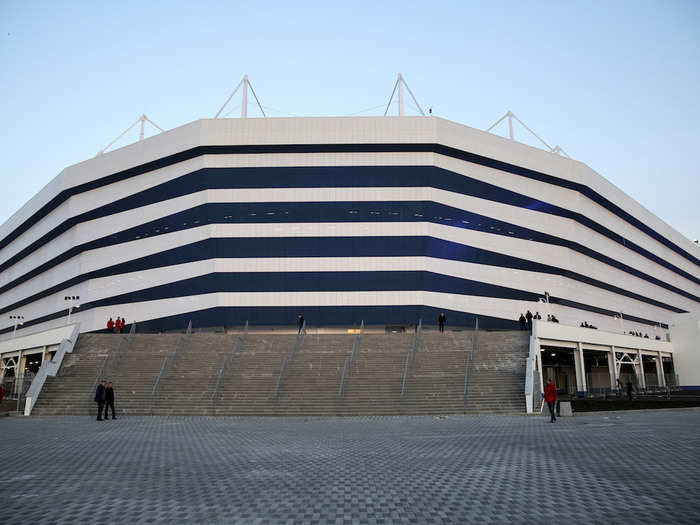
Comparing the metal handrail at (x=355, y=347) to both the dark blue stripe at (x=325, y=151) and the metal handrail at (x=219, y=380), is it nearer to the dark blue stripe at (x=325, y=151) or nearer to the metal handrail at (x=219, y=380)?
the metal handrail at (x=219, y=380)

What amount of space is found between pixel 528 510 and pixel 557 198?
2006 inches

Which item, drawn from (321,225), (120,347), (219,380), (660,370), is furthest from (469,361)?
(660,370)

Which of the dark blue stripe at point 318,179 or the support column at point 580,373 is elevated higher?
the dark blue stripe at point 318,179

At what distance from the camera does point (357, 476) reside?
902 centimetres

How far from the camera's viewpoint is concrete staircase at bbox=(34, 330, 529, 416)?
24047mm

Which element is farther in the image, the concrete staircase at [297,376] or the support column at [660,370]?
the support column at [660,370]

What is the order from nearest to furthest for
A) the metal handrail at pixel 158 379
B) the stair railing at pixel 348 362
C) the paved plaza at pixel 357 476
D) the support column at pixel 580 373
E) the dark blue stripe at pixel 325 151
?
1. the paved plaza at pixel 357 476
2. the stair railing at pixel 348 362
3. the metal handrail at pixel 158 379
4. the support column at pixel 580 373
5. the dark blue stripe at pixel 325 151

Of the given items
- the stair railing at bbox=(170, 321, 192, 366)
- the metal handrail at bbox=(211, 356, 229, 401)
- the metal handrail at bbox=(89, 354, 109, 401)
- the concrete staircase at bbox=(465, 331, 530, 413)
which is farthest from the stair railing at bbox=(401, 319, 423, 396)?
the metal handrail at bbox=(89, 354, 109, 401)

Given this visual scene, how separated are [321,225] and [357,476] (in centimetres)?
3784

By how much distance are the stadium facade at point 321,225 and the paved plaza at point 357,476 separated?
29471mm

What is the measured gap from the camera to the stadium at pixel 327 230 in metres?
Result: 45.3

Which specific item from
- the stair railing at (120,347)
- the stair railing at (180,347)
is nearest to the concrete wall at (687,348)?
the stair railing at (180,347)

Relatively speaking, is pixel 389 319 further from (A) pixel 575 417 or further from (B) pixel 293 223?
(A) pixel 575 417

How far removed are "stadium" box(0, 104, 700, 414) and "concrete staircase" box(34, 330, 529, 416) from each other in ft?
45.0
